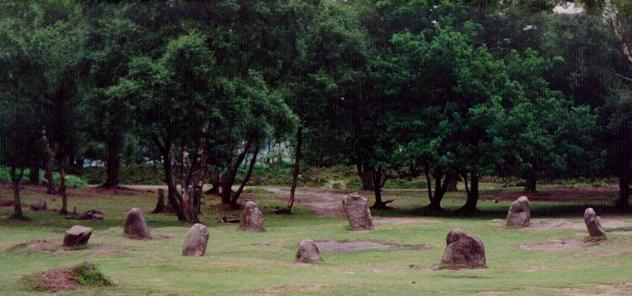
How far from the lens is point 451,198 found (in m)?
A: 52.8

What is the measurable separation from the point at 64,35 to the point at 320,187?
3460 centimetres

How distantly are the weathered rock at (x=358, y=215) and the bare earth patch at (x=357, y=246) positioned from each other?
327cm

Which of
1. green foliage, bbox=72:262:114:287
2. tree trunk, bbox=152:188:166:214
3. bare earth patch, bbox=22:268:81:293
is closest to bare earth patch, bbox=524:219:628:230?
tree trunk, bbox=152:188:166:214

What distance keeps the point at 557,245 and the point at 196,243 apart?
10.3 metres

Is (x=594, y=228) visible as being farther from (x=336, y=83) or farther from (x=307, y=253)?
(x=336, y=83)

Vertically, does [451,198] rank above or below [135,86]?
below

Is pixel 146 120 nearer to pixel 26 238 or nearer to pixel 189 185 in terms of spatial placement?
pixel 189 185

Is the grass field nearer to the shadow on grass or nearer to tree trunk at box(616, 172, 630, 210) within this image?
the shadow on grass

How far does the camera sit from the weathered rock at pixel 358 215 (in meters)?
28.2

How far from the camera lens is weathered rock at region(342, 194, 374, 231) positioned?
28.2 m

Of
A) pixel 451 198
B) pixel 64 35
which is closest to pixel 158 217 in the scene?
pixel 64 35

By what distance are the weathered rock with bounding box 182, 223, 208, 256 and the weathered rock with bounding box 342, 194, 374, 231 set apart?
29.7 feet

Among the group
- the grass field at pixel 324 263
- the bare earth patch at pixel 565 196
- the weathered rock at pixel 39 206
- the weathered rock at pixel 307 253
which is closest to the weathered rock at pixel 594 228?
the grass field at pixel 324 263

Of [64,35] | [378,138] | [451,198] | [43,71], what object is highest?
[64,35]
